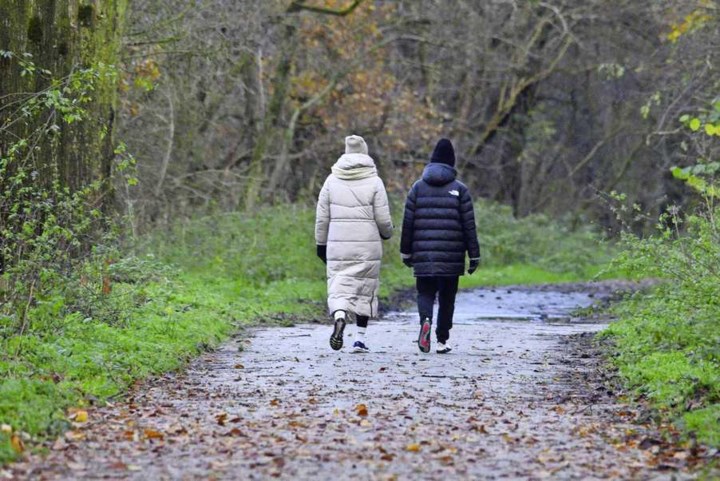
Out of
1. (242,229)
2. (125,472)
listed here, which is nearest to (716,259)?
(125,472)

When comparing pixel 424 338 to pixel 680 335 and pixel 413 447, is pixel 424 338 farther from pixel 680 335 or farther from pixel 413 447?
pixel 413 447

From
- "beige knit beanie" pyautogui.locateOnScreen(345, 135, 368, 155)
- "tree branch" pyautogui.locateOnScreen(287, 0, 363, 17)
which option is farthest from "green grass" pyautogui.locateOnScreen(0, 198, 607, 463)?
"tree branch" pyautogui.locateOnScreen(287, 0, 363, 17)

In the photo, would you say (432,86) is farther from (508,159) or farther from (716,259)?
(716,259)

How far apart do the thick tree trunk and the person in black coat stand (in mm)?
3469

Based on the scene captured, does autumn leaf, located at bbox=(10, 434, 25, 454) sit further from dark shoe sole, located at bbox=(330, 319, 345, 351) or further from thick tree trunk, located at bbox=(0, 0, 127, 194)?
thick tree trunk, located at bbox=(0, 0, 127, 194)

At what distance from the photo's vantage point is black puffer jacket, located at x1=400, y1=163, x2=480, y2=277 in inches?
494

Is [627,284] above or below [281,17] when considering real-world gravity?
below

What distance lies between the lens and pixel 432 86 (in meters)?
37.6

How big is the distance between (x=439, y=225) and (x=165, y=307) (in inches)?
137

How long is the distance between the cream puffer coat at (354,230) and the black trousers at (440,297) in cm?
50

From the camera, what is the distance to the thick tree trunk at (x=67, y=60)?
1281cm

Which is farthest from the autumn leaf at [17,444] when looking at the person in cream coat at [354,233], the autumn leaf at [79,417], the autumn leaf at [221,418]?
the person in cream coat at [354,233]

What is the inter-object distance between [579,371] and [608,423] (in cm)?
287

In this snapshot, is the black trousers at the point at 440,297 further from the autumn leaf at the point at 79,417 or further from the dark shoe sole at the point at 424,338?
the autumn leaf at the point at 79,417
